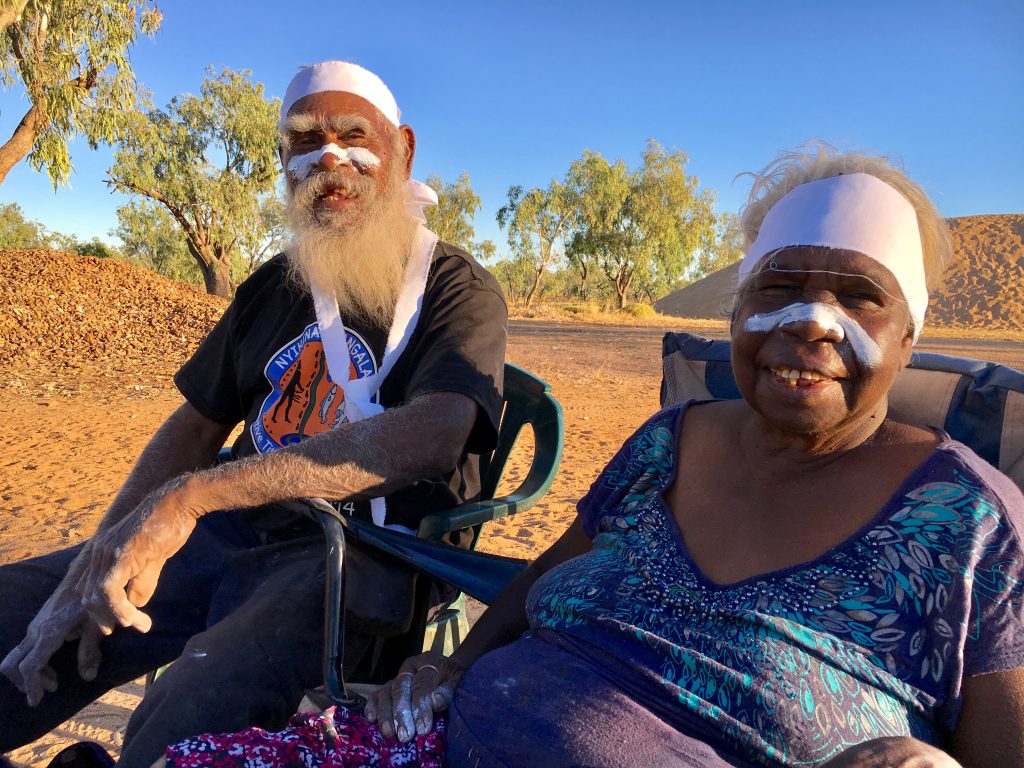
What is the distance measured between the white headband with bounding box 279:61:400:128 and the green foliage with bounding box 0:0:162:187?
11.7 metres

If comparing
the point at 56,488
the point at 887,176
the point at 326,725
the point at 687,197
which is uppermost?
the point at 687,197

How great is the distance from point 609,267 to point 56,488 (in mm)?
33201

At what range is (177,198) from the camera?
2222cm

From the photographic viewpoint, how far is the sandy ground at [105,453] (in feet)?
13.4

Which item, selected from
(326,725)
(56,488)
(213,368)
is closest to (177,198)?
(56,488)

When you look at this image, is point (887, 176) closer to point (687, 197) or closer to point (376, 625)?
point (376, 625)

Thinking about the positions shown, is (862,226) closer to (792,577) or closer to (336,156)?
(792,577)

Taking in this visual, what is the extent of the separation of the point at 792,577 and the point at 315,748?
3.09 feet

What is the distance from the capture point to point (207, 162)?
22547 mm

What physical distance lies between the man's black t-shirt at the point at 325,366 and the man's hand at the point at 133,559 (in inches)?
18.2

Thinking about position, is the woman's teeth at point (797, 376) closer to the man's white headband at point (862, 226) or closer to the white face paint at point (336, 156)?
the man's white headband at point (862, 226)

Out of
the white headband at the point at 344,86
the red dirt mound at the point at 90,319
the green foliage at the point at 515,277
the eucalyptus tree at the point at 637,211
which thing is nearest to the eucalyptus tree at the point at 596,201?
the eucalyptus tree at the point at 637,211

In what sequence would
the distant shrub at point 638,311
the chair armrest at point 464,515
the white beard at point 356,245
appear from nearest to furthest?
Result: the chair armrest at point 464,515 < the white beard at point 356,245 < the distant shrub at point 638,311

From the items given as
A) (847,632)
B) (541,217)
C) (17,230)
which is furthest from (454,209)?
(847,632)
